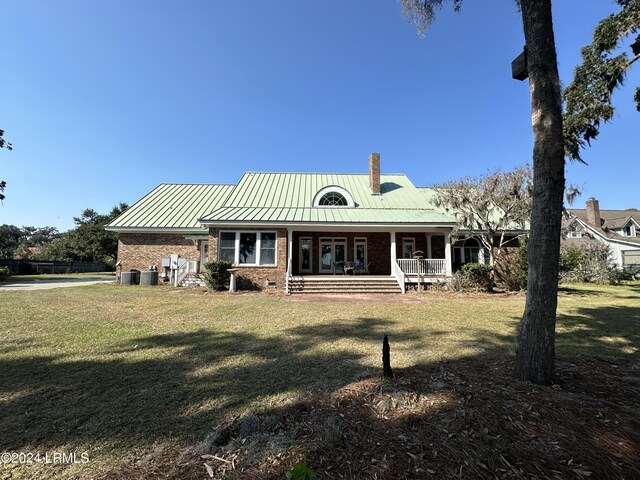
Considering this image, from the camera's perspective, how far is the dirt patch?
2006 mm

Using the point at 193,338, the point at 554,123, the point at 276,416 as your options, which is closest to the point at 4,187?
the point at 193,338

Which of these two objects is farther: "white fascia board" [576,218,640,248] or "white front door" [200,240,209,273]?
"white fascia board" [576,218,640,248]

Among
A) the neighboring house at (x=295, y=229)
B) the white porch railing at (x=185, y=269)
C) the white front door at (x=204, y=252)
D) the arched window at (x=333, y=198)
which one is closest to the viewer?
the neighboring house at (x=295, y=229)

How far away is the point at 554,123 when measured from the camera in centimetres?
338

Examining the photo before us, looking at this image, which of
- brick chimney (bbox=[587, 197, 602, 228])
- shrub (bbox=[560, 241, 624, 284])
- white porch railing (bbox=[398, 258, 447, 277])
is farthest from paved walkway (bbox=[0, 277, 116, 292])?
brick chimney (bbox=[587, 197, 602, 228])

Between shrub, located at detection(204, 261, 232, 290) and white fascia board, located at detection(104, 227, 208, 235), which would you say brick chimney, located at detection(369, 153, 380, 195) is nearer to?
shrub, located at detection(204, 261, 232, 290)

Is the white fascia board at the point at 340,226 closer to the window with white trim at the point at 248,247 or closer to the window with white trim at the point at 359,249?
the window with white trim at the point at 248,247

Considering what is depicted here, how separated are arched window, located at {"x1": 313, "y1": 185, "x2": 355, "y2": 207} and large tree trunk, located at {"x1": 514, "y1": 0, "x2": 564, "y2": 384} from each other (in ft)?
48.9

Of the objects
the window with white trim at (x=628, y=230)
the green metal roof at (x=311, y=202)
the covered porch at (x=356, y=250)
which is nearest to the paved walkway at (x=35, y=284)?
the green metal roof at (x=311, y=202)

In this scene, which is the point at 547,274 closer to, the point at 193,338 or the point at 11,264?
the point at 193,338

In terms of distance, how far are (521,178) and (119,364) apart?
15.8 meters

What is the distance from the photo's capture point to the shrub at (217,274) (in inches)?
551

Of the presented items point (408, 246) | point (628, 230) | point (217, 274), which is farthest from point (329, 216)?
point (628, 230)

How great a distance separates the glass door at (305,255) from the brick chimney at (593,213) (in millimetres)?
30236
